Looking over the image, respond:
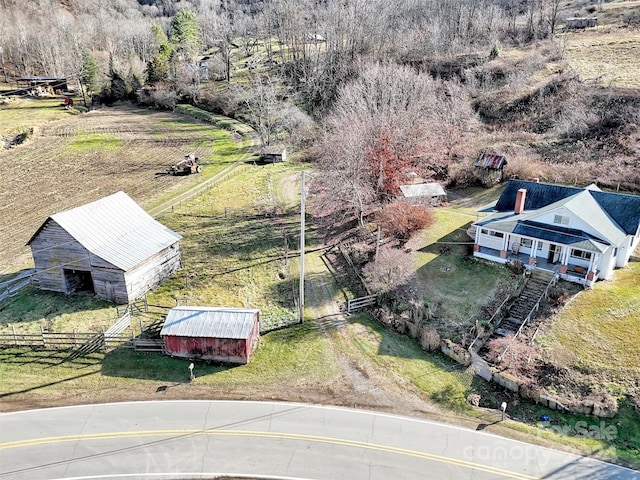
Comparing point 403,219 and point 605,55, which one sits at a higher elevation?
point 605,55

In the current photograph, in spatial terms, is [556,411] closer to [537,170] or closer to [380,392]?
[380,392]

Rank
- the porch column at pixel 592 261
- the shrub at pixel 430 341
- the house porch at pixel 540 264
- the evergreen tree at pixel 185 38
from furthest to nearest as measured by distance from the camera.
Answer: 1. the evergreen tree at pixel 185 38
2. the house porch at pixel 540 264
3. the porch column at pixel 592 261
4. the shrub at pixel 430 341

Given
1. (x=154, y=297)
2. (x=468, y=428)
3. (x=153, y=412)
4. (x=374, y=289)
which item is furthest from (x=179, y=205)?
(x=468, y=428)

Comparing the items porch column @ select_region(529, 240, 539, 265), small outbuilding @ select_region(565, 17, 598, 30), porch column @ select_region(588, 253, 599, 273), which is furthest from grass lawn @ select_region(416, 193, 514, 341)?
small outbuilding @ select_region(565, 17, 598, 30)

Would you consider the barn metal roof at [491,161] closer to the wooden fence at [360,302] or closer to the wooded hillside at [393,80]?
the wooded hillside at [393,80]

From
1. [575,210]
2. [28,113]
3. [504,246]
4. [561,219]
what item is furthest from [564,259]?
[28,113]

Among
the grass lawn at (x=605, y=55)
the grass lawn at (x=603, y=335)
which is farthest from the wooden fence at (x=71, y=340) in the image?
the grass lawn at (x=605, y=55)

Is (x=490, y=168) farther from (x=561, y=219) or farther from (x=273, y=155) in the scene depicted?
(x=273, y=155)

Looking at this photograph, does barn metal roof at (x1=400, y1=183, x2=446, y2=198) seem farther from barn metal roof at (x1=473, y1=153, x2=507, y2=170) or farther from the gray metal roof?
the gray metal roof
